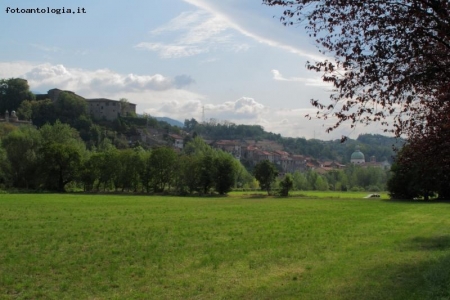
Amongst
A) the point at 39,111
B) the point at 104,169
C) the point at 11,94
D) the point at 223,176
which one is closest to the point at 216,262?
the point at 223,176

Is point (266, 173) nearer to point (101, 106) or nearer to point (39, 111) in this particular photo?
point (39, 111)

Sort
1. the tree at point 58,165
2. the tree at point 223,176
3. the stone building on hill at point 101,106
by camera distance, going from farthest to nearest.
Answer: the stone building on hill at point 101,106 < the tree at point 223,176 < the tree at point 58,165

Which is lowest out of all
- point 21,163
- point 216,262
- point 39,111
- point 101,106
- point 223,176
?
point 216,262

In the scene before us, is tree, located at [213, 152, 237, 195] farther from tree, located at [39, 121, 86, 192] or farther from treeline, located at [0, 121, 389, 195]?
tree, located at [39, 121, 86, 192]

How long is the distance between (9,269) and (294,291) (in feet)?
30.1

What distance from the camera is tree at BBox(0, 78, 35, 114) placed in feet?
583

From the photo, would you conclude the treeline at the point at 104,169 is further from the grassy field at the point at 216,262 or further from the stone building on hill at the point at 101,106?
the stone building on hill at the point at 101,106

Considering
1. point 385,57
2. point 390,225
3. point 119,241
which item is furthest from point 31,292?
point 390,225

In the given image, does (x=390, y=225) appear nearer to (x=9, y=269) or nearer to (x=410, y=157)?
(x=410, y=157)

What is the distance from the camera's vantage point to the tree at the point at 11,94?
17762 centimetres

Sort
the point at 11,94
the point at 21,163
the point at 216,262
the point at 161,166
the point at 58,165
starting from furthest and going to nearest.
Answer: the point at 11,94 → the point at 161,166 → the point at 21,163 → the point at 58,165 → the point at 216,262

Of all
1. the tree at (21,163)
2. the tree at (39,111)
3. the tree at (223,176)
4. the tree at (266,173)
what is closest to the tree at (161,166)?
the tree at (223,176)

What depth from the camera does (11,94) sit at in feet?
585

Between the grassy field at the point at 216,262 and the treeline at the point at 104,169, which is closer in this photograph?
the grassy field at the point at 216,262
